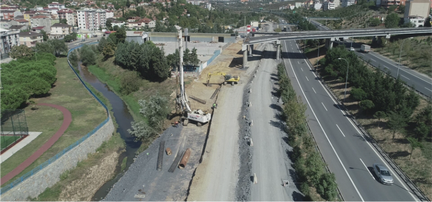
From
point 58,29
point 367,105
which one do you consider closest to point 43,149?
point 367,105

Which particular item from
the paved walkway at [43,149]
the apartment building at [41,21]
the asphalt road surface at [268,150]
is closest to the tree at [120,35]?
the paved walkway at [43,149]

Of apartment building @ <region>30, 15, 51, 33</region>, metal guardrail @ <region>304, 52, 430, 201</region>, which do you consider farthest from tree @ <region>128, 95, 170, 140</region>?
apartment building @ <region>30, 15, 51, 33</region>

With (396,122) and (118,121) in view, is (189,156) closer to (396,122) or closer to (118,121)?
(118,121)

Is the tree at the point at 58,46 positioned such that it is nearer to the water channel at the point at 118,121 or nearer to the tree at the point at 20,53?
the tree at the point at 20,53

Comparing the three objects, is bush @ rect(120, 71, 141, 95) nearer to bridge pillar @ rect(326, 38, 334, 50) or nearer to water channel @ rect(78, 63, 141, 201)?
water channel @ rect(78, 63, 141, 201)

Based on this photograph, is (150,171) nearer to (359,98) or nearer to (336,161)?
(336,161)

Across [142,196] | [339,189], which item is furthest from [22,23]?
[339,189]

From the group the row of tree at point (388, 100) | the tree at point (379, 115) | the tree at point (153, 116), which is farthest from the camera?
the tree at point (153, 116)

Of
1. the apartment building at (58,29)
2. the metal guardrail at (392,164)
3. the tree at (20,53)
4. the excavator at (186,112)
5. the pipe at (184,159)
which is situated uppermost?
the apartment building at (58,29)
